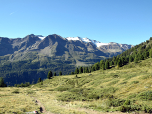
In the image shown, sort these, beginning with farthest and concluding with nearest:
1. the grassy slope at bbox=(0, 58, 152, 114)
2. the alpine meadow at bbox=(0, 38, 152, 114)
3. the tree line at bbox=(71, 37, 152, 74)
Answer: the tree line at bbox=(71, 37, 152, 74), the grassy slope at bbox=(0, 58, 152, 114), the alpine meadow at bbox=(0, 38, 152, 114)

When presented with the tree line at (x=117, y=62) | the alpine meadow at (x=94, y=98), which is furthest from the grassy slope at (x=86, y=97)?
the tree line at (x=117, y=62)

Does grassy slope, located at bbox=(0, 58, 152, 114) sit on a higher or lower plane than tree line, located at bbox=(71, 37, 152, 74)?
lower

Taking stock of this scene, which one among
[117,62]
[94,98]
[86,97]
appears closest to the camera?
[94,98]

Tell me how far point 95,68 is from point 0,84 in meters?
97.3

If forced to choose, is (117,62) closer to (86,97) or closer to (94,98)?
(86,97)

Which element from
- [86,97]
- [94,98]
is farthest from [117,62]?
[94,98]

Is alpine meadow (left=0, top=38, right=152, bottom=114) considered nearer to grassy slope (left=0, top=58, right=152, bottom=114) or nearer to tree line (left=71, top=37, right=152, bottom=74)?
grassy slope (left=0, top=58, right=152, bottom=114)

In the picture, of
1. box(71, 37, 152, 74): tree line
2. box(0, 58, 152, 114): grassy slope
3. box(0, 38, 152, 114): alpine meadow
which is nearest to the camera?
box(0, 38, 152, 114): alpine meadow

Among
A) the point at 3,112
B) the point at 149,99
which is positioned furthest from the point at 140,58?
the point at 3,112

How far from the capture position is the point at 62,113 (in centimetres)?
1714

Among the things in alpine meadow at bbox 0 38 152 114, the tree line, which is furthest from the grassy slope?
the tree line

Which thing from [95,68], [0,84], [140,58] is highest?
[140,58]

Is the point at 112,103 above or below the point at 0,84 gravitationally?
above

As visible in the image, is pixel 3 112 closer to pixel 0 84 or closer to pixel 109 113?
pixel 109 113
